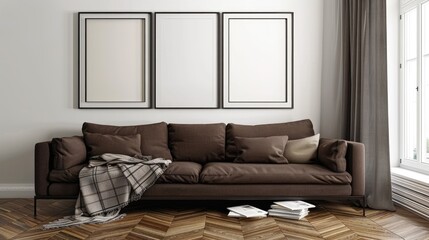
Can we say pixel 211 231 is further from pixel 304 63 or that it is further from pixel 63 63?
pixel 63 63

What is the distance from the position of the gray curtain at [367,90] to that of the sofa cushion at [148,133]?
6.17 feet

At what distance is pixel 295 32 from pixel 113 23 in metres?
2.04

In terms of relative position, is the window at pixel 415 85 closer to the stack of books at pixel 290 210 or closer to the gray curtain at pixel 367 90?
the gray curtain at pixel 367 90

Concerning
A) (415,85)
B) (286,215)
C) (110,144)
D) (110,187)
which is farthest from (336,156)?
(110,144)

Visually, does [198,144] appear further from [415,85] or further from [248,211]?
[415,85]

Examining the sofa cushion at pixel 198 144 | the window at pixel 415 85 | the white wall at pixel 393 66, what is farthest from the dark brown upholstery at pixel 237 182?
the white wall at pixel 393 66

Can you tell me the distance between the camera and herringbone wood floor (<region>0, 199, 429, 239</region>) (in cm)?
278

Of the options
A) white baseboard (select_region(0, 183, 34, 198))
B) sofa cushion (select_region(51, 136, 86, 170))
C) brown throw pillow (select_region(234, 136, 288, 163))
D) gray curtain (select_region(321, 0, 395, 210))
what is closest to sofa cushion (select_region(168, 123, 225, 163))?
brown throw pillow (select_region(234, 136, 288, 163))

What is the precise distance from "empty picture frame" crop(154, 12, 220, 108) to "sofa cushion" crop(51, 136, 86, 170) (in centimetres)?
111

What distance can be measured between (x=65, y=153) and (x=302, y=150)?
2192mm

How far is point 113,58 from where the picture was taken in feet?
14.0

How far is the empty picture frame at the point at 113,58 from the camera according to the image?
4258 mm

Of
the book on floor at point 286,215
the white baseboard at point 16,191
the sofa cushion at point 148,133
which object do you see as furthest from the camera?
the white baseboard at point 16,191

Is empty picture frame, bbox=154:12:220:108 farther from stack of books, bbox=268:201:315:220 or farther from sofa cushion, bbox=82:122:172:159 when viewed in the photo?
stack of books, bbox=268:201:315:220
